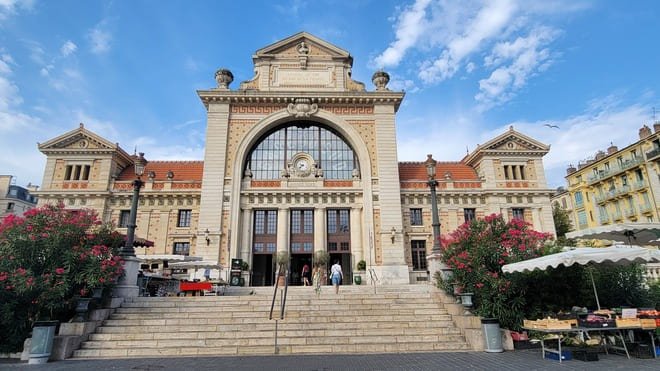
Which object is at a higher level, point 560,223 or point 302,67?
point 302,67

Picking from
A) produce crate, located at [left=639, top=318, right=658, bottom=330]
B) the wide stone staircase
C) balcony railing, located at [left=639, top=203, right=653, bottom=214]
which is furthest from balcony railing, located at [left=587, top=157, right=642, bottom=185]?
the wide stone staircase

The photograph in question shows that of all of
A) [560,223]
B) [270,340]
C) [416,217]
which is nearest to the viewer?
[270,340]

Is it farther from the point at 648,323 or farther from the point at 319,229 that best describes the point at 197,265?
the point at 648,323

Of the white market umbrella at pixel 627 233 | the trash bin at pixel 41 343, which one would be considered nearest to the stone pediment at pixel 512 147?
the white market umbrella at pixel 627 233

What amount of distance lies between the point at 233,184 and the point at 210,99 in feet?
22.4

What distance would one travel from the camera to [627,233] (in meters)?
11.9

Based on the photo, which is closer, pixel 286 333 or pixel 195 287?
pixel 286 333

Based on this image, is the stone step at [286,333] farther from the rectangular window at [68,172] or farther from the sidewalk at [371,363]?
the rectangular window at [68,172]

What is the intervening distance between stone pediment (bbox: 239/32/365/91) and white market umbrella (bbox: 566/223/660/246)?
19.5 metres

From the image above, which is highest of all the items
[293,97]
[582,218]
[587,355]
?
[293,97]

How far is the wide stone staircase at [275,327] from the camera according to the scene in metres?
9.70

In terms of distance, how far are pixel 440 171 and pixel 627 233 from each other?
1855 cm

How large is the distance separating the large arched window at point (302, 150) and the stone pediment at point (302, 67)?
3.19m

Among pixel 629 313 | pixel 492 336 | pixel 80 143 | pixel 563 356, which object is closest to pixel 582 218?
pixel 629 313
